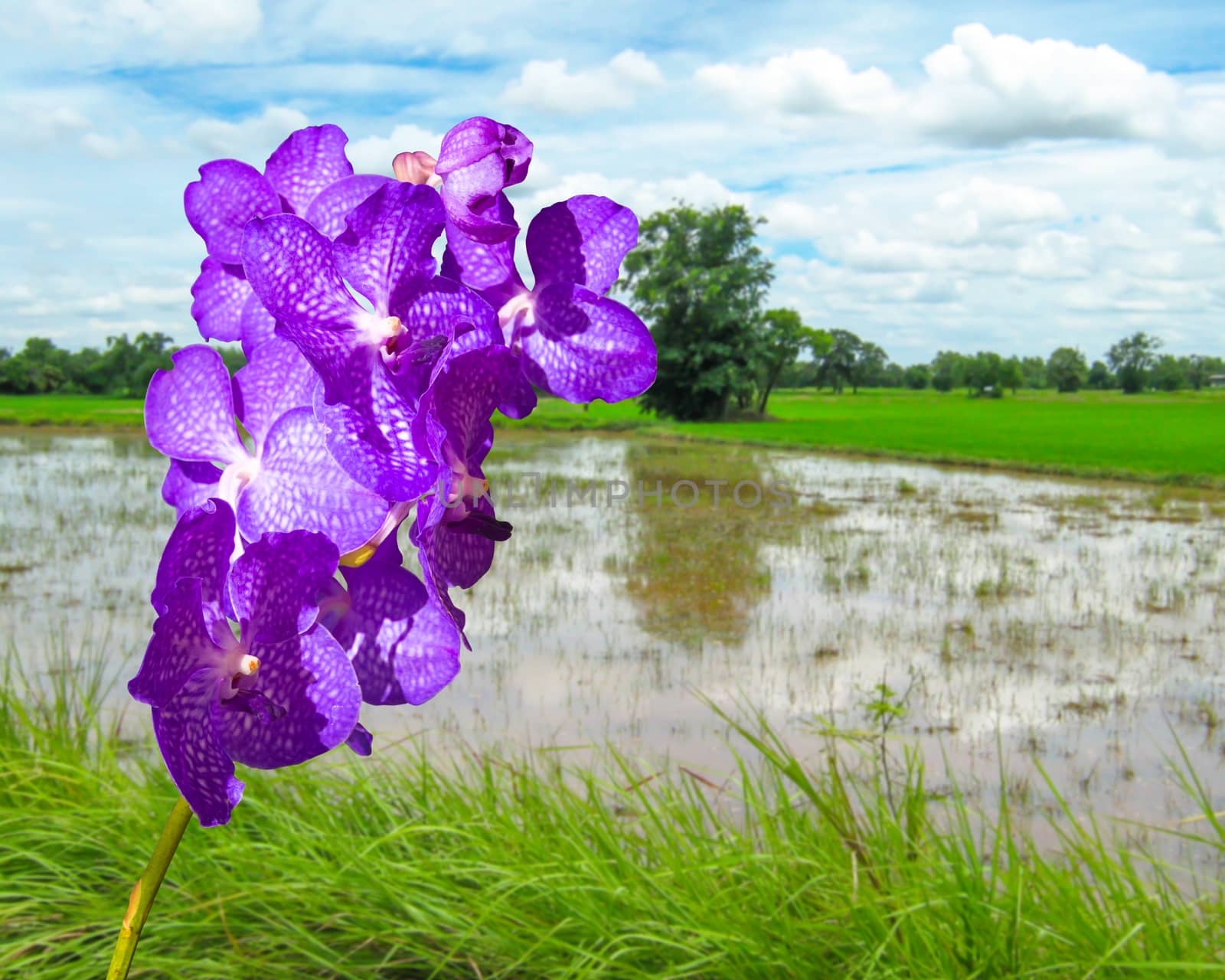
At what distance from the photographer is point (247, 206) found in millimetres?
612

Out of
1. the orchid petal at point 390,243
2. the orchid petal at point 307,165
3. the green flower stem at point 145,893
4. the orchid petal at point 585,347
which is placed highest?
the orchid petal at point 307,165

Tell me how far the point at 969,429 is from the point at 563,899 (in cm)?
2710

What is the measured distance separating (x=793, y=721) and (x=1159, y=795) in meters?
1.61

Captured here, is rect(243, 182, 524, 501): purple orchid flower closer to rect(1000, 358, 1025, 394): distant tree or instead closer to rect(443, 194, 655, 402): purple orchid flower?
rect(443, 194, 655, 402): purple orchid flower

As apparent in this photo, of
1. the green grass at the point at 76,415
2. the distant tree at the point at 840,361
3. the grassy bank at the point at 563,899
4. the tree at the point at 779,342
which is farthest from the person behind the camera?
the distant tree at the point at 840,361

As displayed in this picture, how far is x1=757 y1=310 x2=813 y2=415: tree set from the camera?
34922 millimetres

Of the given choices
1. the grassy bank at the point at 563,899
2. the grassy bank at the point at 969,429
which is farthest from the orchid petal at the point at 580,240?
the grassy bank at the point at 969,429

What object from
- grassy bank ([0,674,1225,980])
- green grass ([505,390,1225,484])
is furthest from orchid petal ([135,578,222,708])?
green grass ([505,390,1225,484])

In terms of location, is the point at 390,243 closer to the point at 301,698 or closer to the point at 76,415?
the point at 301,698

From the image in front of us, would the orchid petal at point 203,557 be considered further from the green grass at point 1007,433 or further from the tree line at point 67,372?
the tree line at point 67,372

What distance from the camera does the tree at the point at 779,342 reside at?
115ft

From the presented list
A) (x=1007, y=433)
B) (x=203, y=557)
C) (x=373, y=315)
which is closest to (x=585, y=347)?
(x=373, y=315)

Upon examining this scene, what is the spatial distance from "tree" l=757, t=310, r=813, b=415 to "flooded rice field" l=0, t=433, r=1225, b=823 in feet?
70.5

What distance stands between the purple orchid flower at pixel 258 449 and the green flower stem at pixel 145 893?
0.48ft
